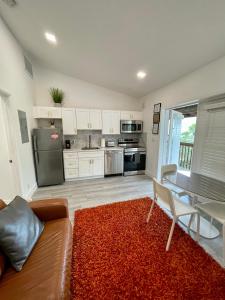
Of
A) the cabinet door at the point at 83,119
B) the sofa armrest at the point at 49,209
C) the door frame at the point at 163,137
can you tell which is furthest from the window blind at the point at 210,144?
the cabinet door at the point at 83,119

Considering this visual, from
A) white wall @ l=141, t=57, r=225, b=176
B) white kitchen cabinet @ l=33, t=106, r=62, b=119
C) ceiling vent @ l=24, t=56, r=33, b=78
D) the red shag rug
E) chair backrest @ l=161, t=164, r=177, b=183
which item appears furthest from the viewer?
white kitchen cabinet @ l=33, t=106, r=62, b=119

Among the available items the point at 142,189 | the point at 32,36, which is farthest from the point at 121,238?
the point at 32,36

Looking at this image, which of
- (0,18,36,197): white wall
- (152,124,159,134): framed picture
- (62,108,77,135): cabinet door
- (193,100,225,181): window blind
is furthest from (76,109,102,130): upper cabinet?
(193,100,225,181): window blind

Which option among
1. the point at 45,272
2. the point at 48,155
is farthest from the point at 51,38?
the point at 45,272

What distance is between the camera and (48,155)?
3574mm

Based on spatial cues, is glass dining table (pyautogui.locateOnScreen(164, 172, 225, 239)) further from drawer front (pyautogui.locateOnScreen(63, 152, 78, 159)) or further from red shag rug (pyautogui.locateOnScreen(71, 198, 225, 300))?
drawer front (pyautogui.locateOnScreen(63, 152, 78, 159))

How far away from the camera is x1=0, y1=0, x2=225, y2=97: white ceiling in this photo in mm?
1669

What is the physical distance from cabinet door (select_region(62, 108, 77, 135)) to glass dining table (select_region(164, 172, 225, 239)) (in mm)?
2852

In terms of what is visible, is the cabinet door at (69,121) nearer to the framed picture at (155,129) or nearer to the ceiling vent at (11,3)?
the ceiling vent at (11,3)

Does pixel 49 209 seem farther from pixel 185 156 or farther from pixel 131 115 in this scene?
pixel 185 156

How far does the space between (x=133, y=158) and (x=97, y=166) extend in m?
1.17

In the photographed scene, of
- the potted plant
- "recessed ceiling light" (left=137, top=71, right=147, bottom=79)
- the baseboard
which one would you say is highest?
"recessed ceiling light" (left=137, top=71, right=147, bottom=79)

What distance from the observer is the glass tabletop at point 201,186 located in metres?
1.61

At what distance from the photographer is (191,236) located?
199 cm
